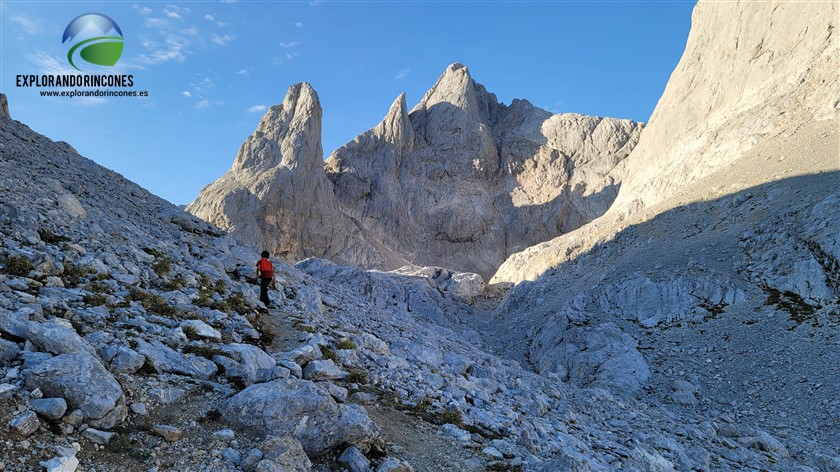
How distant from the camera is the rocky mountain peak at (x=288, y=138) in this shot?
89000mm

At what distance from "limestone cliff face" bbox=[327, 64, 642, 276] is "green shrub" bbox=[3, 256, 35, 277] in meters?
83.7

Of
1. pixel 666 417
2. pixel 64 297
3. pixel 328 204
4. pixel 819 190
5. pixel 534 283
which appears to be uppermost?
pixel 328 204

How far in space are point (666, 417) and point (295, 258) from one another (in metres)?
74.4

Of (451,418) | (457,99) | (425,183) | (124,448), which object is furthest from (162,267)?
(457,99)

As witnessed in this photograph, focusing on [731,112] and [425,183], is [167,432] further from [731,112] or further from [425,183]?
[425,183]

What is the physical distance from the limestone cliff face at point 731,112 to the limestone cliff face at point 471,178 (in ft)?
112

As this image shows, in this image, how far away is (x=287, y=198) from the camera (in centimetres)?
8494

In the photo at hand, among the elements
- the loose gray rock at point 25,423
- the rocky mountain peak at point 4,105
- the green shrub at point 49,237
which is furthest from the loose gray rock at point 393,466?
the rocky mountain peak at point 4,105

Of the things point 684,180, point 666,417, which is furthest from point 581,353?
point 684,180

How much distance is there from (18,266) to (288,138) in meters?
84.7

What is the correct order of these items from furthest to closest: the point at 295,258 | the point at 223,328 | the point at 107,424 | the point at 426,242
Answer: the point at 426,242 → the point at 295,258 → the point at 223,328 → the point at 107,424

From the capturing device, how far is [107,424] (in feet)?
19.5

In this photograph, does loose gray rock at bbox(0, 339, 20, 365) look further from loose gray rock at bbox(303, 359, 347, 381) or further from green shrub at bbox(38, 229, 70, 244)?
green shrub at bbox(38, 229, 70, 244)

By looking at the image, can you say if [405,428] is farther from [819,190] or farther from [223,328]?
[819,190]
